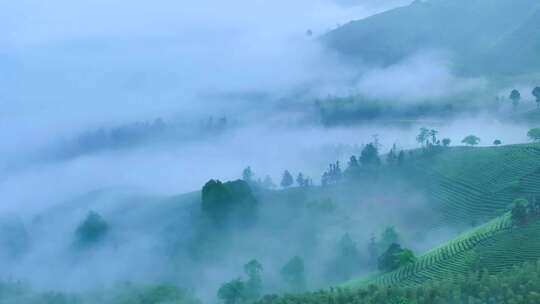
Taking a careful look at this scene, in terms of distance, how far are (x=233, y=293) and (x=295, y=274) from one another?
8.45 metres

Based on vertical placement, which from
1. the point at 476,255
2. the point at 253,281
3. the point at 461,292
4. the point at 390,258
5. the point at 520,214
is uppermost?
the point at 520,214

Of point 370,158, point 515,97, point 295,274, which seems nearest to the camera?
point 295,274

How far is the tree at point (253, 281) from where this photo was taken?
244ft

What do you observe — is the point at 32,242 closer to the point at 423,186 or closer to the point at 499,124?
the point at 423,186

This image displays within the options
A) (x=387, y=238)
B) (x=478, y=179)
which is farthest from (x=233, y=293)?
(x=478, y=179)

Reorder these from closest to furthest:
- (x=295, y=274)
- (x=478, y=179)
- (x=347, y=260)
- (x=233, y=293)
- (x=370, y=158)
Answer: (x=233, y=293), (x=295, y=274), (x=347, y=260), (x=478, y=179), (x=370, y=158)

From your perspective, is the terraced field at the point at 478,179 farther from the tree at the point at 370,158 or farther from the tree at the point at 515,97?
the tree at the point at 515,97

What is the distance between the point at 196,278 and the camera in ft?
280

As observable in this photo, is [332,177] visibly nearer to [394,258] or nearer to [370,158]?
[370,158]

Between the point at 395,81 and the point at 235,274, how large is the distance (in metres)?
119

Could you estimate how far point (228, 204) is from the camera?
96625 mm

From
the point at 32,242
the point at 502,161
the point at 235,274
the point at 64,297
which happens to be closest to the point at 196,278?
the point at 235,274

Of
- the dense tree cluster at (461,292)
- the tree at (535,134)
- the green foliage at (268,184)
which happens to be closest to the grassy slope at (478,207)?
the dense tree cluster at (461,292)

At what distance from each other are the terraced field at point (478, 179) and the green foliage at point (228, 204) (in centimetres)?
2503
